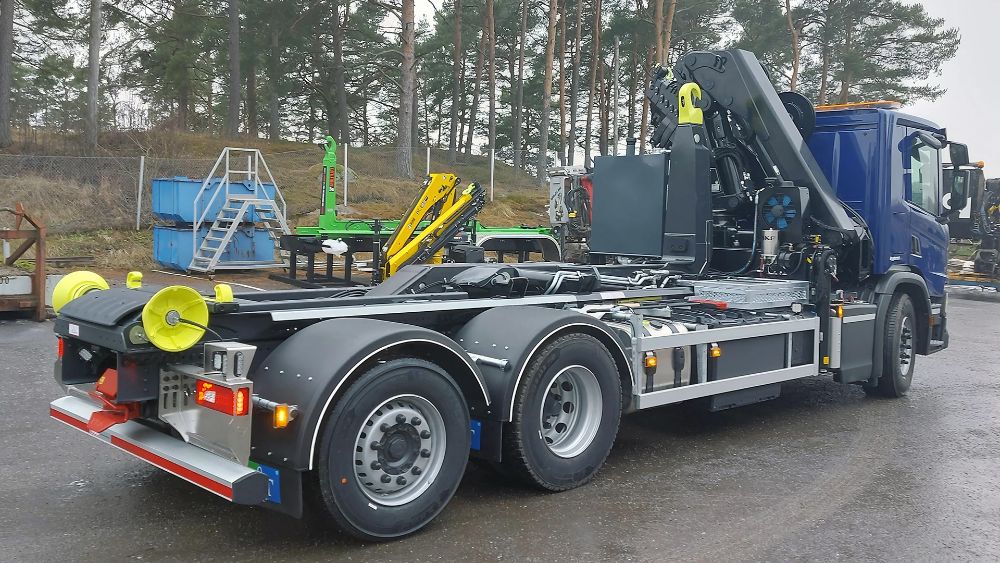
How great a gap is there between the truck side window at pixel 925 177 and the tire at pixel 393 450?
6.08m

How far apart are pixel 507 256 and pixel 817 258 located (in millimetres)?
13795

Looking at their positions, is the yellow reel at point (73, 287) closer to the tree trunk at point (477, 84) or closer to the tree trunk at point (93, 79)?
the tree trunk at point (93, 79)

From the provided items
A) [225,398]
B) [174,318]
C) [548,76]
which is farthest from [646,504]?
[548,76]

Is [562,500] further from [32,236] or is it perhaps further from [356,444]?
[32,236]

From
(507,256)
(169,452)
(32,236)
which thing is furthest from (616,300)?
(507,256)

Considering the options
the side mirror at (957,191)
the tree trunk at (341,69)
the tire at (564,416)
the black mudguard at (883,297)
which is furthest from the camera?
the tree trunk at (341,69)

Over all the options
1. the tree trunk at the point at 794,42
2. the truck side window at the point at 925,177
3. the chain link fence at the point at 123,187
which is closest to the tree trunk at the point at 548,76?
the chain link fence at the point at 123,187

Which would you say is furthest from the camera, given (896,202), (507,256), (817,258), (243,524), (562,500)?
(507,256)

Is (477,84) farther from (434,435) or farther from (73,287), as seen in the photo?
(434,435)

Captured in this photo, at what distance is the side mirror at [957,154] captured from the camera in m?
8.86

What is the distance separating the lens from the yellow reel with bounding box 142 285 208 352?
3.91 metres

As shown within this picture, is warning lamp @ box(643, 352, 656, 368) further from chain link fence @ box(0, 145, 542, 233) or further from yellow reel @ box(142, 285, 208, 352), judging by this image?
chain link fence @ box(0, 145, 542, 233)

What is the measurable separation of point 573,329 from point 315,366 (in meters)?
1.83

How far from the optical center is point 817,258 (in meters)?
7.69
